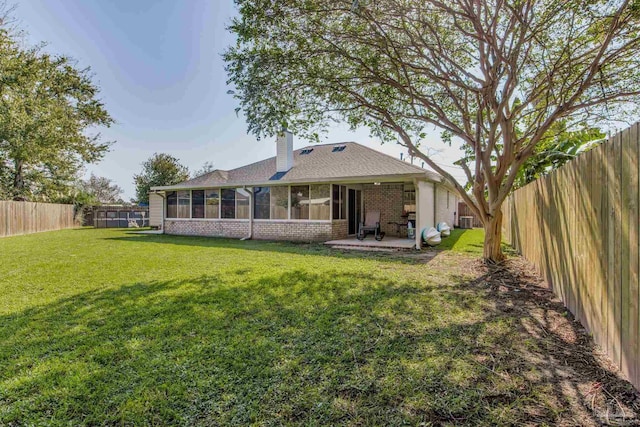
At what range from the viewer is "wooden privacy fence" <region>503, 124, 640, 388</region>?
8.02 feet

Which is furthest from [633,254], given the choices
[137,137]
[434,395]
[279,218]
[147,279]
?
[137,137]

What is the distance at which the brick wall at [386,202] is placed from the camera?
1495 centimetres

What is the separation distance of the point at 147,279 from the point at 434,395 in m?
5.55

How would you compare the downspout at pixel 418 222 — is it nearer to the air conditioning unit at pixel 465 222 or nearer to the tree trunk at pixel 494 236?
the tree trunk at pixel 494 236

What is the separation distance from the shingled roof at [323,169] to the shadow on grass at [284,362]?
738cm

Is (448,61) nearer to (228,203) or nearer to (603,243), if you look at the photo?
(603,243)

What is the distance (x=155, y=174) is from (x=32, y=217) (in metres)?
14.0

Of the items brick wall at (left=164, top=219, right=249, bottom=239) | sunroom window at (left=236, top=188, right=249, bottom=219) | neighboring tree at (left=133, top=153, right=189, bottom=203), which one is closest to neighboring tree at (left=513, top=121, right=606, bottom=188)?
sunroom window at (left=236, top=188, right=249, bottom=219)

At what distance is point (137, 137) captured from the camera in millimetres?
22938

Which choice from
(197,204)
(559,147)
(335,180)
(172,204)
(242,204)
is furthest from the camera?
(172,204)

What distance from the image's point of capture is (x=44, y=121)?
1909 centimetres

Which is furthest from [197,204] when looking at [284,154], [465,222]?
[465,222]

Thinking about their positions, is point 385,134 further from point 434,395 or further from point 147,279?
point 434,395

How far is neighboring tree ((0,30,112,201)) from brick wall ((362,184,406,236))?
61.5ft
